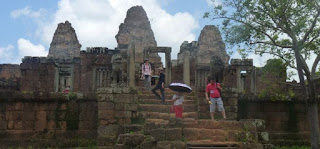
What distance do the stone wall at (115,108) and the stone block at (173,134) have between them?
2.54 m

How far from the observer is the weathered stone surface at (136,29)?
108ft

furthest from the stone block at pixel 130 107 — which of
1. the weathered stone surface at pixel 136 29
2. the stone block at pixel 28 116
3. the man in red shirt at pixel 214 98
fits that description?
the weathered stone surface at pixel 136 29

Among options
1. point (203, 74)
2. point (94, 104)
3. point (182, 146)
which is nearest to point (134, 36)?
point (203, 74)

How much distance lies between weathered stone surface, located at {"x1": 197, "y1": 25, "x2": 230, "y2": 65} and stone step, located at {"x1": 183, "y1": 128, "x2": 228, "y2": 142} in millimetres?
24628

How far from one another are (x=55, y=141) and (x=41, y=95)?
147 centimetres

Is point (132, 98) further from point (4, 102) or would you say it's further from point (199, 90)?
point (4, 102)

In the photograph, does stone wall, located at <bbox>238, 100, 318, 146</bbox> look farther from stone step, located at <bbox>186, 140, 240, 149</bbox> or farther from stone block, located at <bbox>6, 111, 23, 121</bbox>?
stone block, located at <bbox>6, 111, 23, 121</bbox>

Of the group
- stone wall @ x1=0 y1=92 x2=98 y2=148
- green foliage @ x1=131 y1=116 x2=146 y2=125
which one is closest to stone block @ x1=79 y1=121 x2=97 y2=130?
stone wall @ x1=0 y1=92 x2=98 y2=148

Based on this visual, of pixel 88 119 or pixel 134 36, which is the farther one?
pixel 134 36

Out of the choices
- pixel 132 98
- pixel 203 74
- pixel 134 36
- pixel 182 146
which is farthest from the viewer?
pixel 134 36

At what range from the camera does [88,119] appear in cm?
1263

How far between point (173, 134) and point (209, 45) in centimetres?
2595

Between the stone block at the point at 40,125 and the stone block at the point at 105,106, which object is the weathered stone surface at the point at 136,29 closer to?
the stone block at the point at 40,125

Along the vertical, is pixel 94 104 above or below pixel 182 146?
above
